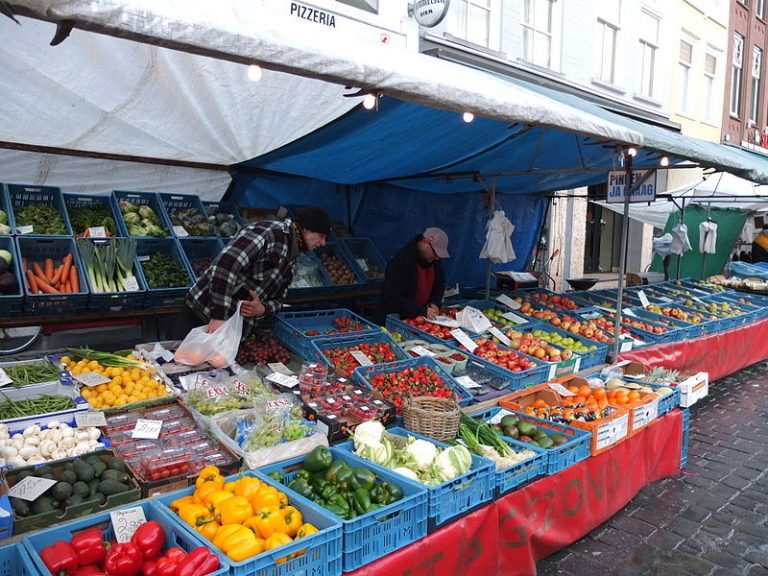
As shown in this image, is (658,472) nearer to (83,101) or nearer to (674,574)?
(674,574)

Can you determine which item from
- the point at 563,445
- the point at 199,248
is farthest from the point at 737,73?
the point at 563,445

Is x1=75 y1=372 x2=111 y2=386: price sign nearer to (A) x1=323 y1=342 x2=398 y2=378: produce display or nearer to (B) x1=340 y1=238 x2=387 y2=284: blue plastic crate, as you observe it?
(A) x1=323 y1=342 x2=398 y2=378: produce display

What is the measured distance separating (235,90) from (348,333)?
223cm

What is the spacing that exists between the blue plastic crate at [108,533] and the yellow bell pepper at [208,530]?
0.07 m

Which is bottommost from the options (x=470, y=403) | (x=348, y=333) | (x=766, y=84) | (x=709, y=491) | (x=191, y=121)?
(x=709, y=491)

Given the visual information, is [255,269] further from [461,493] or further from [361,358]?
[461,493]

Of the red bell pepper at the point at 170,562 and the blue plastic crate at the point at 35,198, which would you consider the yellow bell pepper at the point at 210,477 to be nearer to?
the red bell pepper at the point at 170,562

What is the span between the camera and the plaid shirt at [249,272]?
4.12 meters

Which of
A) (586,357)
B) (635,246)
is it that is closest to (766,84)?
(635,246)

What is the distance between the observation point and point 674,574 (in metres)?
3.54

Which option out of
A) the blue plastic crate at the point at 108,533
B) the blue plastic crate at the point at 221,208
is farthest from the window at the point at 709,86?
the blue plastic crate at the point at 108,533

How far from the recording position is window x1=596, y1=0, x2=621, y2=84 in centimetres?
1374

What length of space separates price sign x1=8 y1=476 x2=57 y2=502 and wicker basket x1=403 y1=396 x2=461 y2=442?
196 centimetres

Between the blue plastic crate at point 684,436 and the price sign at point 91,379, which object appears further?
the blue plastic crate at point 684,436
